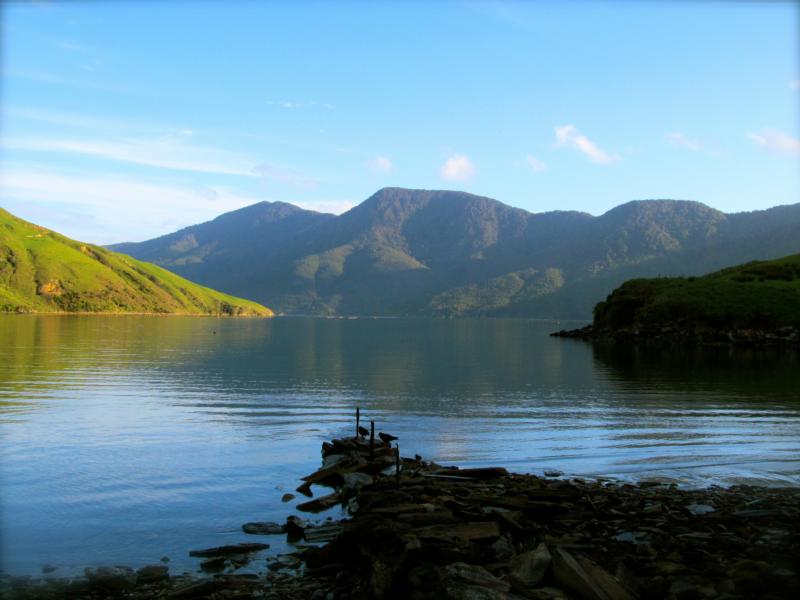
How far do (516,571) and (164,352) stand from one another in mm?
96676

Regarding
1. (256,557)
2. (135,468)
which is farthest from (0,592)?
(135,468)

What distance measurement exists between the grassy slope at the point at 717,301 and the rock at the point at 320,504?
13099 cm

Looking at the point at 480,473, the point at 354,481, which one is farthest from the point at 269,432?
the point at 480,473

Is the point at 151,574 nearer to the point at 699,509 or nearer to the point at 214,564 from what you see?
the point at 214,564

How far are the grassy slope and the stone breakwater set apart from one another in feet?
409

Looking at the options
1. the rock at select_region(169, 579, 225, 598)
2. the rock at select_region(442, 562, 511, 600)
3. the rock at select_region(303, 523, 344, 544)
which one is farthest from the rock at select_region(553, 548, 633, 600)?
the rock at select_region(169, 579, 225, 598)

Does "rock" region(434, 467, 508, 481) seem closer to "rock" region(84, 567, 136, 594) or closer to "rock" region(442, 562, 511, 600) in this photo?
"rock" region(442, 562, 511, 600)

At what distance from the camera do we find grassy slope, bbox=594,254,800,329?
13150cm

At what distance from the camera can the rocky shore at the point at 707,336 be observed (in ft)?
400

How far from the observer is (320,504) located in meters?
22.6

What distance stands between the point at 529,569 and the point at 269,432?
2590 cm

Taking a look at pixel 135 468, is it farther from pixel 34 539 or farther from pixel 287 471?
pixel 34 539

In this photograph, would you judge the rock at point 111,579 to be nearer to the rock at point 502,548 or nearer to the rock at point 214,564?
the rock at point 214,564

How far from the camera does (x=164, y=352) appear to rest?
3971 inches
